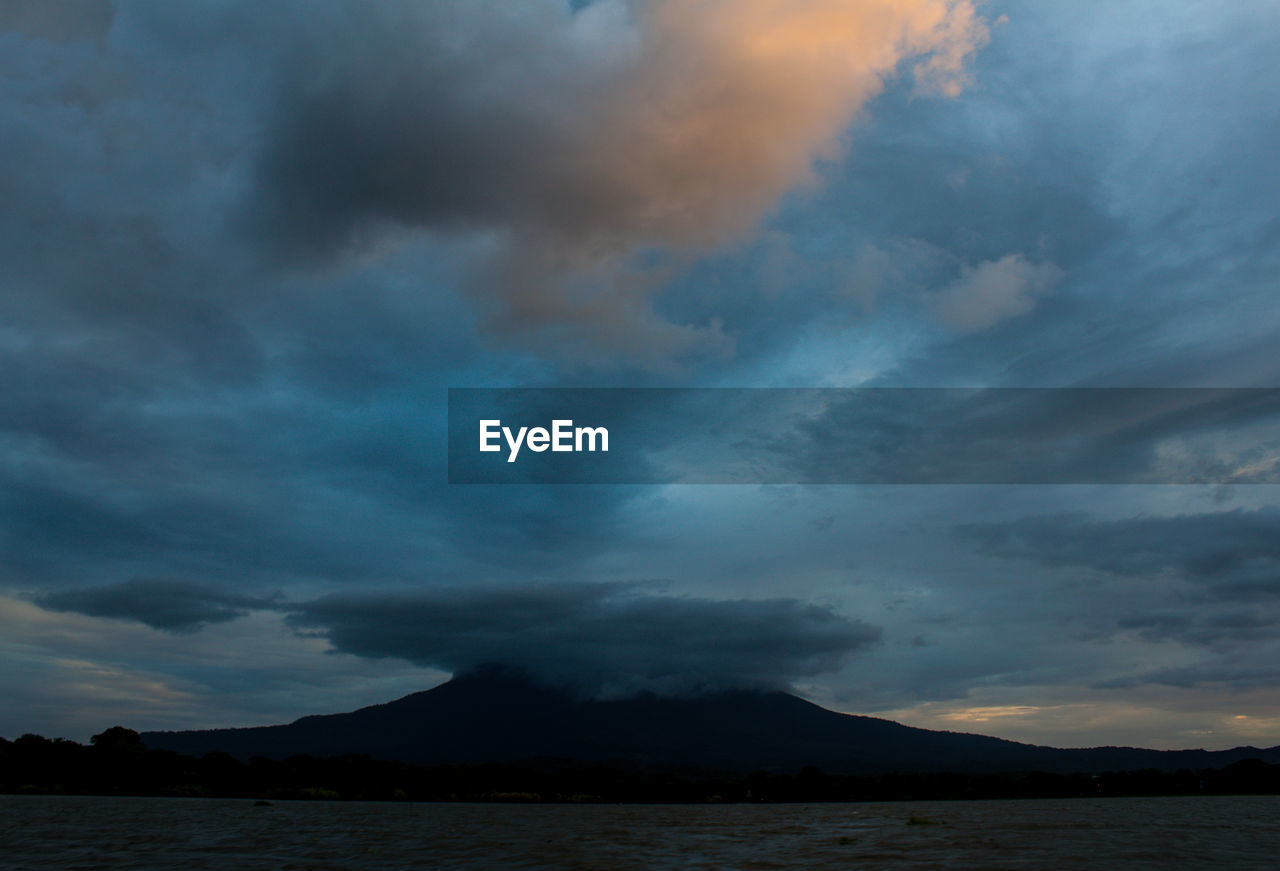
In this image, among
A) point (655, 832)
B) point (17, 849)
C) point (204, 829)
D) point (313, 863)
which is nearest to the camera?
point (313, 863)

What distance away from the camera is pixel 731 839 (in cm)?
7306

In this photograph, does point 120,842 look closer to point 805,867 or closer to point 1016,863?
point 805,867

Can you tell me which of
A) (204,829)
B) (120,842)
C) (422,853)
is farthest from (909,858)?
(204,829)

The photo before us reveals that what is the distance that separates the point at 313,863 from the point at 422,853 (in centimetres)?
994

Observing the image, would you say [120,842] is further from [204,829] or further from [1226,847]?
[1226,847]

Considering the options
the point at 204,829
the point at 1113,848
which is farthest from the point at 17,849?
the point at 1113,848

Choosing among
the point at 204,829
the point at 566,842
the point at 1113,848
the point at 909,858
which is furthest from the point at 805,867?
the point at 204,829

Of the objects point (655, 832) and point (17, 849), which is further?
point (655, 832)

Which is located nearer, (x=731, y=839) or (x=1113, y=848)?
(x=1113, y=848)

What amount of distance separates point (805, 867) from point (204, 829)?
2476 inches

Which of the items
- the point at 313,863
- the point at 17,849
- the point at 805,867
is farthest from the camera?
the point at 17,849

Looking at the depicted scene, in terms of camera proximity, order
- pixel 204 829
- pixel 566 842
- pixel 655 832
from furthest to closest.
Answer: pixel 655 832 < pixel 204 829 < pixel 566 842

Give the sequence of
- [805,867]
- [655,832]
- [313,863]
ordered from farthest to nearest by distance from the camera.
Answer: [655,832] < [313,863] < [805,867]

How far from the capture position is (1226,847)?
192ft
